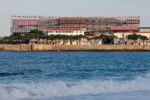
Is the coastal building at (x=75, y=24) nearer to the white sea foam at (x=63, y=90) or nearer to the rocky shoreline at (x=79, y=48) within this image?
the rocky shoreline at (x=79, y=48)

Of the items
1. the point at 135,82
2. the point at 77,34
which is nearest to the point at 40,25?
the point at 77,34

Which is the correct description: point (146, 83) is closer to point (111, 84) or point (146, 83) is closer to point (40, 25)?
point (111, 84)

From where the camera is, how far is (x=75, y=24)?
156500 millimetres

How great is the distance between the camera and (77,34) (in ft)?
463

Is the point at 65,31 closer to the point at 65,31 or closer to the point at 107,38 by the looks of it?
the point at 65,31

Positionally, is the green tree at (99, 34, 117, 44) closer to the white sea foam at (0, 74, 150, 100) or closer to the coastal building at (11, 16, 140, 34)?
the coastal building at (11, 16, 140, 34)

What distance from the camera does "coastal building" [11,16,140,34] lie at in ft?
506

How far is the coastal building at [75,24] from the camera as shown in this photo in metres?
154

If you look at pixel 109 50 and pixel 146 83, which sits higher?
pixel 146 83

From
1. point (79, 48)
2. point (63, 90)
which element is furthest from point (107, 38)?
point (63, 90)

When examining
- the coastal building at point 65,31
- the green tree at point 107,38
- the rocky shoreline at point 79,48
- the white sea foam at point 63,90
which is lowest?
the rocky shoreline at point 79,48

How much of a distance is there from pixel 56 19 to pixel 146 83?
134m

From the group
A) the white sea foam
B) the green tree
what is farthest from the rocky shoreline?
the white sea foam

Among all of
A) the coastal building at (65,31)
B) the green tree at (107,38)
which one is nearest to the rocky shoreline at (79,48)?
the green tree at (107,38)
